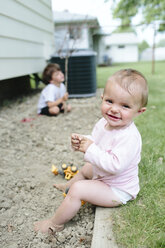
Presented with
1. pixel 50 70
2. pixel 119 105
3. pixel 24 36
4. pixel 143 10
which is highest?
pixel 143 10

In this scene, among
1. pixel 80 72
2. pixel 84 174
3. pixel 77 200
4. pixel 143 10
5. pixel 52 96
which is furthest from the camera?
pixel 143 10

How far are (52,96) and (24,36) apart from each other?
158 cm

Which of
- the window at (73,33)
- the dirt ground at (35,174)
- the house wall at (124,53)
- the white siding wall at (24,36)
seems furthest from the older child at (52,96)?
the house wall at (124,53)

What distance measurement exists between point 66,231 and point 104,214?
293 millimetres

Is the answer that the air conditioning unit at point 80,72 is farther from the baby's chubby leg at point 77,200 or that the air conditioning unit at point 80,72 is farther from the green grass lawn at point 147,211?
the baby's chubby leg at point 77,200

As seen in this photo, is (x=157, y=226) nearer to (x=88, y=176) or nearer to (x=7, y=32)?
(x=88, y=176)

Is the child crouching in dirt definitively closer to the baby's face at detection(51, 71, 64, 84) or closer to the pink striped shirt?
the pink striped shirt

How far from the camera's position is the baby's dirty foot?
171cm

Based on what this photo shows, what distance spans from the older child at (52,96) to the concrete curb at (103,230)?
2845 millimetres

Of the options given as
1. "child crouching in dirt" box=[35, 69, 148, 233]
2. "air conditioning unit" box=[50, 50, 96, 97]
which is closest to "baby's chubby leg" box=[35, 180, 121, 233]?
"child crouching in dirt" box=[35, 69, 148, 233]

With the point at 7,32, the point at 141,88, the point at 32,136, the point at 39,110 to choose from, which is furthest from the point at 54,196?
the point at 7,32

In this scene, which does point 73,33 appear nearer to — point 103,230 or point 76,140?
point 76,140

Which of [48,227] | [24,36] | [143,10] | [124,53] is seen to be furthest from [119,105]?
[124,53]

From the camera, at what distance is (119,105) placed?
161 centimetres
